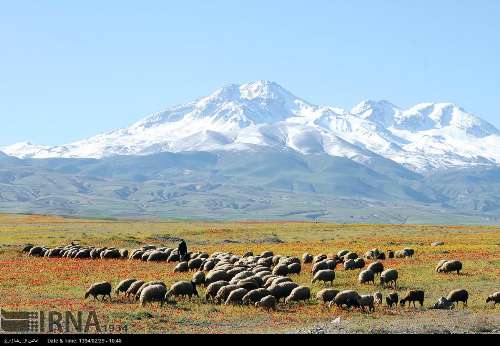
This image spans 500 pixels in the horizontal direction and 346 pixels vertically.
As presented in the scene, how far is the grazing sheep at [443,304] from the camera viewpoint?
87.4ft

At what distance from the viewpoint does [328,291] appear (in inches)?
1063

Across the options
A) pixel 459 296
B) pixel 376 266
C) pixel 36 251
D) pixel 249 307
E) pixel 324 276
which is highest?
pixel 376 266

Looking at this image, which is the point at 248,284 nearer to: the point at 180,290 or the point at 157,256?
the point at 180,290

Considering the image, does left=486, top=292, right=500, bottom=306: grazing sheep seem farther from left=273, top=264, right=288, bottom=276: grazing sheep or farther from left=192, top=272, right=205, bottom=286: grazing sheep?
left=192, top=272, right=205, bottom=286: grazing sheep

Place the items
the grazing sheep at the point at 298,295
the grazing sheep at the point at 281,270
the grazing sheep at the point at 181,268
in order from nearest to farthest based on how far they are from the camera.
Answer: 1. the grazing sheep at the point at 298,295
2. the grazing sheep at the point at 281,270
3. the grazing sheep at the point at 181,268

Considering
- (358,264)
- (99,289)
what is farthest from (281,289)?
(358,264)

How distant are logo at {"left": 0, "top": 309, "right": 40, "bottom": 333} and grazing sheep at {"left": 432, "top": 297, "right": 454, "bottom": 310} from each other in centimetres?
1500

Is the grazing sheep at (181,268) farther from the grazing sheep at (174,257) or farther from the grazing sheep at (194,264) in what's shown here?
the grazing sheep at (174,257)

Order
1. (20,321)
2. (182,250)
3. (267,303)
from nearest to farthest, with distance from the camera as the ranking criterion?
(20,321)
(267,303)
(182,250)

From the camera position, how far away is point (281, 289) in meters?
27.5

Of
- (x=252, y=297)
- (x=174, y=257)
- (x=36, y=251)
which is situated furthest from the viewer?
(x=36, y=251)

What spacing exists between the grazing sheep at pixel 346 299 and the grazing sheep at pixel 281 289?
203cm

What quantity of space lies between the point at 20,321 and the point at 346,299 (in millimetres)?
11877

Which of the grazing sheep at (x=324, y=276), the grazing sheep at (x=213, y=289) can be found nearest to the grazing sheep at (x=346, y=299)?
the grazing sheep at (x=213, y=289)
